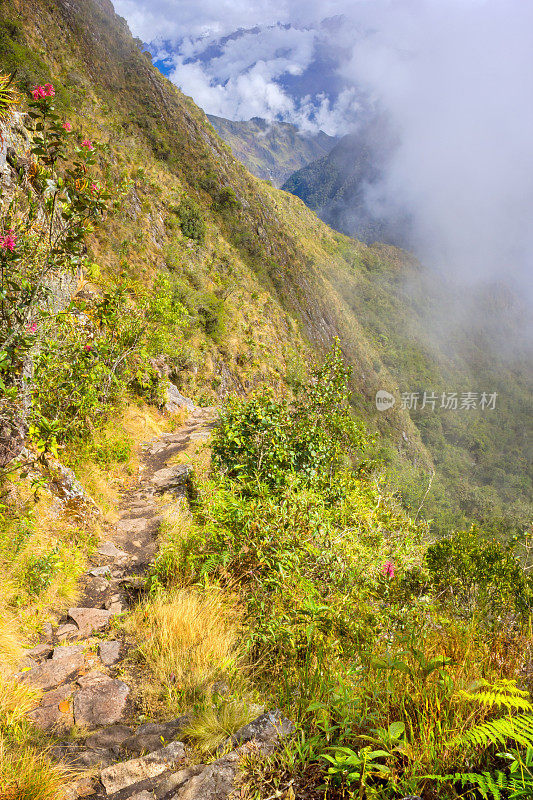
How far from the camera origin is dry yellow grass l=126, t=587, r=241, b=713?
8.36 feet

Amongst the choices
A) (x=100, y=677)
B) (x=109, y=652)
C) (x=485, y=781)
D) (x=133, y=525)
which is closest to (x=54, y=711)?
(x=100, y=677)

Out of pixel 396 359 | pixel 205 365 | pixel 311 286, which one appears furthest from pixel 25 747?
pixel 396 359

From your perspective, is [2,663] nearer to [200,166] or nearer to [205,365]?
[205,365]

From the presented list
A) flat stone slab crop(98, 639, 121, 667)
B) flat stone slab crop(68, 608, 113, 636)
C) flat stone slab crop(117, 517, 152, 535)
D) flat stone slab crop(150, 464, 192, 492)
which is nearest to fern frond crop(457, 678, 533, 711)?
flat stone slab crop(98, 639, 121, 667)

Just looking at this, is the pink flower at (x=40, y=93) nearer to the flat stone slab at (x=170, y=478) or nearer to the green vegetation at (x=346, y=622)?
the green vegetation at (x=346, y=622)

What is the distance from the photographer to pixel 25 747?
1966mm

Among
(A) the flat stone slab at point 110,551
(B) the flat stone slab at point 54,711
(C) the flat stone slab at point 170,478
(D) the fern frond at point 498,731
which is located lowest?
(B) the flat stone slab at point 54,711

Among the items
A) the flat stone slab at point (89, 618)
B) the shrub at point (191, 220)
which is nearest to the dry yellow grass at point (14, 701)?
the flat stone slab at point (89, 618)

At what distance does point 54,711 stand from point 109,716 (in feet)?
1.12

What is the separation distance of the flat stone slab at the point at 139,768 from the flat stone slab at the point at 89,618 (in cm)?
162

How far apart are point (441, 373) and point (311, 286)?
264 ft

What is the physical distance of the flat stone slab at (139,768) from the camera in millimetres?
1813

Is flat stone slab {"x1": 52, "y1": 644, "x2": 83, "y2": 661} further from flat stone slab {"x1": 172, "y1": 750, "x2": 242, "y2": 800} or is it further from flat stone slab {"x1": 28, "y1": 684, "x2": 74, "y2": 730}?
flat stone slab {"x1": 172, "y1": 750, "x2": 242, "y2": 800}

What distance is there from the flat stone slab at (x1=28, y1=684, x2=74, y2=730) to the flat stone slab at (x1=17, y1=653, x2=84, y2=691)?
112 mm
